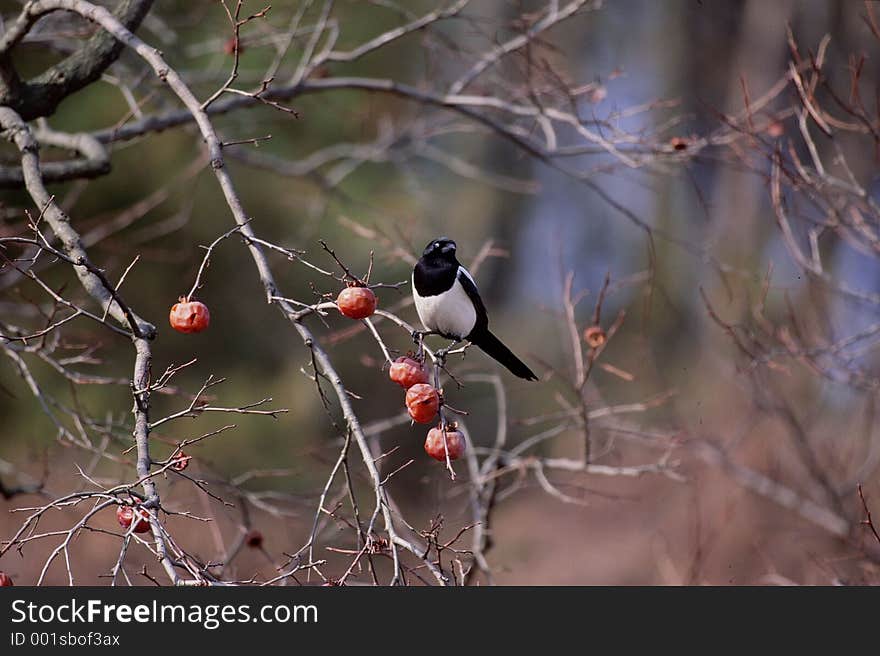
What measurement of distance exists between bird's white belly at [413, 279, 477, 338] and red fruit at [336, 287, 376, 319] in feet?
4.40

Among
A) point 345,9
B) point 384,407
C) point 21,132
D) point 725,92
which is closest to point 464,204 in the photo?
point 384,407

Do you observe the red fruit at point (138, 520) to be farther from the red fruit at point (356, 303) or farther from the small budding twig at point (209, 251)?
the red fruit at point (356, 303)

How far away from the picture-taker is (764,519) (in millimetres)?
6289

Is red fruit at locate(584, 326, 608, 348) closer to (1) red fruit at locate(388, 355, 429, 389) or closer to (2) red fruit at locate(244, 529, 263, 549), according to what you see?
(1) red fruit at locate(388, 355, 429, 389)

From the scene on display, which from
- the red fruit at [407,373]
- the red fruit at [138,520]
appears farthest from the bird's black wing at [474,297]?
the red fruit at [138,520]

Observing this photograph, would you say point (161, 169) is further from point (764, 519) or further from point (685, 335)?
point (685, 335)

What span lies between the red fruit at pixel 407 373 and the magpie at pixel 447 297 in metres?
1.21

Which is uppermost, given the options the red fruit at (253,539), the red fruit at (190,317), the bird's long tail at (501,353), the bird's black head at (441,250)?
the bird's black head at (441,250)

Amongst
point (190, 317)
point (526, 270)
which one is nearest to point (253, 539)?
point (190, 317)

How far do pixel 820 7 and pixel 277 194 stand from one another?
4.96 metres

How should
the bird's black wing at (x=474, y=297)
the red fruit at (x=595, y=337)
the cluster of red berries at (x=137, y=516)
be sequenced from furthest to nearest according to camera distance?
the bird's black wing at (x=474, y=297) → the red fruit at (x=595, y=337) → the cluster of red berries at (x=137, y=516)

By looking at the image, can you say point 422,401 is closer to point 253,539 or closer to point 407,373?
point 407,373

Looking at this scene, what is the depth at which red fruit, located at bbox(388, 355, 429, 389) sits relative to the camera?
206cm

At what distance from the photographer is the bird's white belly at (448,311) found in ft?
11.0
